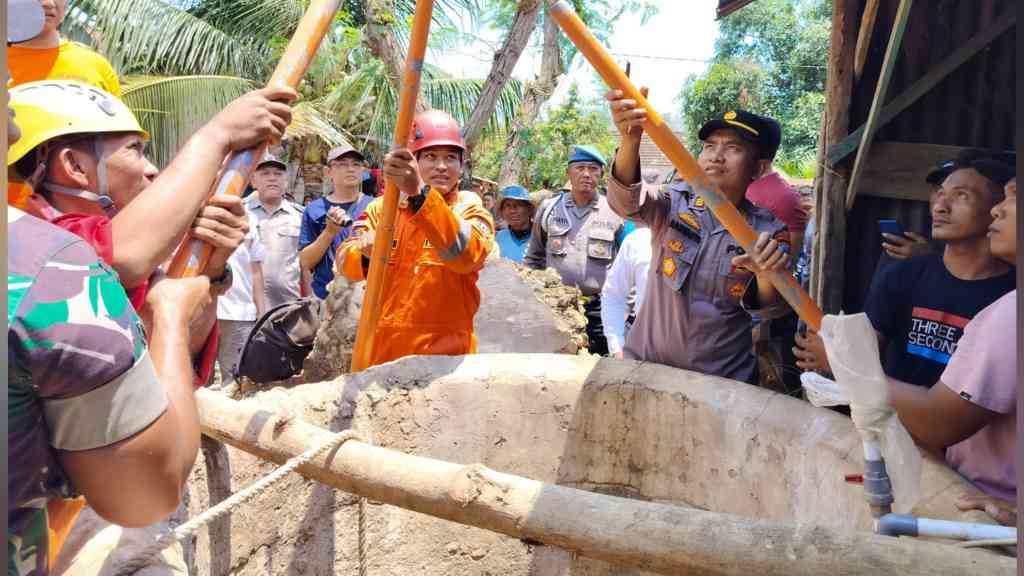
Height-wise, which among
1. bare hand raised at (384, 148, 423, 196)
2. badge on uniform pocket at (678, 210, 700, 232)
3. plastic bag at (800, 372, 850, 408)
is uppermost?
bare hand raised at (384, 148, 423, 196)

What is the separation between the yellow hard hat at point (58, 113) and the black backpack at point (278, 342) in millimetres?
3099

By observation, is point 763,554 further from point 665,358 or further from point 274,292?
point 274,292

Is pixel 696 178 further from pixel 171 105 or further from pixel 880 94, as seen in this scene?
pixel 171 105

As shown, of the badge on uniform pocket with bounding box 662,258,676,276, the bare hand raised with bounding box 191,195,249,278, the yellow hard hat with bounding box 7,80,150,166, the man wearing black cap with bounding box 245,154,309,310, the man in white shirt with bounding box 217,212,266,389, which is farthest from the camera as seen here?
the man wearing black cap with bounding box 245,154,309,310

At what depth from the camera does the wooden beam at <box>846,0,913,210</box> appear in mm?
3529

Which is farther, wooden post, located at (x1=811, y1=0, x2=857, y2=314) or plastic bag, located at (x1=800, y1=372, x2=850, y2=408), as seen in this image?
wooden post, located at (x1=811, y1=0, x2=857, y2=314)

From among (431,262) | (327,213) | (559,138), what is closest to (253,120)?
(431,262)

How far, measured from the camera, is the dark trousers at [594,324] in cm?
570

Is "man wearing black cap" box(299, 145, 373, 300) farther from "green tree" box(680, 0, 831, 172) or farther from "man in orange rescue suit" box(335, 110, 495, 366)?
"green tree" box(680, 0, 831, 172)

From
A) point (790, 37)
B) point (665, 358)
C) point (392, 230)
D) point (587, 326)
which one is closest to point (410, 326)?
point (392, 230)

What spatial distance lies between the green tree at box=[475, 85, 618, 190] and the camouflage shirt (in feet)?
31.0

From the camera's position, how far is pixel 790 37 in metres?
24.5

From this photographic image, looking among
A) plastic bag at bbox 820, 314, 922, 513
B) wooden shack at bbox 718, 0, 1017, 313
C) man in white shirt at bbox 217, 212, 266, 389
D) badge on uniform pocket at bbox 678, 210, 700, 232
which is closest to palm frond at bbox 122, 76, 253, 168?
man in white shirt at bbox 217, 212, 266, 389

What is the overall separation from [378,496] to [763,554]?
98 centimetres
